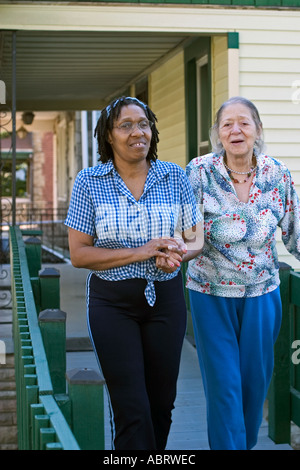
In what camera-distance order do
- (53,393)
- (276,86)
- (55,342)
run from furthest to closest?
(276,86) → (55,342) → (53,393)

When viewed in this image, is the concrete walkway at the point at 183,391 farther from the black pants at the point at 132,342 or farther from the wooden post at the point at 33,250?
the black pants at the point at 132,342

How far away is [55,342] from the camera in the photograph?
338 cm

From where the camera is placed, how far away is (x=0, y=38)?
711 cm

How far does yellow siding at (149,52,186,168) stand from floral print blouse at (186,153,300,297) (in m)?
4.86

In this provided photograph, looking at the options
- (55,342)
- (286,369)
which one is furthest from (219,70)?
(55,342)

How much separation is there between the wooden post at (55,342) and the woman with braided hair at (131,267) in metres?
0.32

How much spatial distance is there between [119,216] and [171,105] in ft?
20.1

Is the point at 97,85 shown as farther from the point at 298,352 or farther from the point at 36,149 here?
the point at 36,149

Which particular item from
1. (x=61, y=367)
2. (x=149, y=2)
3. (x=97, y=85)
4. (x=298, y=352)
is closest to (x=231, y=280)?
(x=61, y=367)

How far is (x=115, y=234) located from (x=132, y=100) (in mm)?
544

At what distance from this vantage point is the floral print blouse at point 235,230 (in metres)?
3.41

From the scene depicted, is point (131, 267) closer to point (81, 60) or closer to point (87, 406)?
point (87, 406)

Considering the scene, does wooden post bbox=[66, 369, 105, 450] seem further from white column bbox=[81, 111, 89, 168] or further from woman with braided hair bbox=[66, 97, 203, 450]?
white column bbox=[81, 111, 89, 168]

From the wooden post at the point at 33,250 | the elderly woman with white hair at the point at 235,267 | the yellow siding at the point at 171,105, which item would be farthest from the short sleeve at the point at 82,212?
the yellow siding at the point at 171,105
